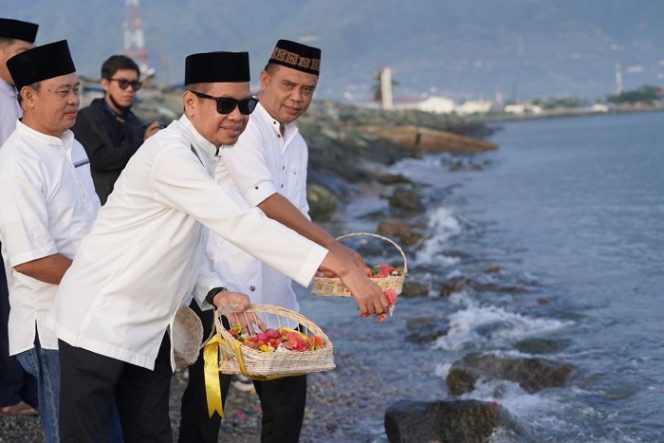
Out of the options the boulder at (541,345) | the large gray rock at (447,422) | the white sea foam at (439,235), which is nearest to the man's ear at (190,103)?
the large gray rock at (447,422)

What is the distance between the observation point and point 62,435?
390cm

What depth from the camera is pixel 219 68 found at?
3863mm

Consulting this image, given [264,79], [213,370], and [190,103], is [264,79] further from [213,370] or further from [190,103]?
[213,370]

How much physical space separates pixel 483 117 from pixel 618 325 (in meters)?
Result: 165

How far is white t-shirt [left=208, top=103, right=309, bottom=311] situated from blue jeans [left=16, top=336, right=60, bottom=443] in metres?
1.08

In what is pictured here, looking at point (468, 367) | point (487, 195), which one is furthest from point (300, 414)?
point (487, 195)

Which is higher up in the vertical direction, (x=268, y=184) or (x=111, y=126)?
(x=111, y=126)

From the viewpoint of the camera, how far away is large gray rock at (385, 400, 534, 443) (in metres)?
6.65

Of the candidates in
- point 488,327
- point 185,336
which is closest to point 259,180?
point 185,336

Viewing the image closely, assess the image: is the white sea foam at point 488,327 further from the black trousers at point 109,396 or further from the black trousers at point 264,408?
the black trousers at point 109,396

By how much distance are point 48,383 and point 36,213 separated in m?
0.76

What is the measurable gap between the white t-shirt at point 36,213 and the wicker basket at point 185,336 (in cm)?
53

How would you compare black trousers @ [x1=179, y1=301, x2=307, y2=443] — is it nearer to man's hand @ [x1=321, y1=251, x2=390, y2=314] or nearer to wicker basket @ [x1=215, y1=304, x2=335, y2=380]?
wicker basket @ [x1=215, y1=304, x2=335, y2=380]

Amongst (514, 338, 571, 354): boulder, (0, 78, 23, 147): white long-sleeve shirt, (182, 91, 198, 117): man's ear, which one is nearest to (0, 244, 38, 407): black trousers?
(0, 78, 23, 147): white long-sleeve shirt
